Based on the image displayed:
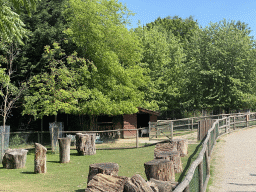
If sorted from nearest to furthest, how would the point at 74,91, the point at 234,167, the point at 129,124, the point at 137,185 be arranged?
the point at 137,185, the point at 234,167, the point at 74,91, the point at 129,124

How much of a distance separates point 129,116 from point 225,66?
12.6m

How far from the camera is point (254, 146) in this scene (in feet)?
51.5

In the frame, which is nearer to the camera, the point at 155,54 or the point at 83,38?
the point at 83,38

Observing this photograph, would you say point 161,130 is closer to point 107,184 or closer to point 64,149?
point 64,149

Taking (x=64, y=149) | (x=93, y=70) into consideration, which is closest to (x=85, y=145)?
(x=64, y=149)

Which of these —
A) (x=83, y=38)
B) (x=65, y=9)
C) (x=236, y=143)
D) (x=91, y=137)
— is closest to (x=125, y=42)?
(x=83, y=38)

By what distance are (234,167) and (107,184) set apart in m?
5.90

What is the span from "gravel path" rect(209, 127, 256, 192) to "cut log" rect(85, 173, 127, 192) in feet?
8.88

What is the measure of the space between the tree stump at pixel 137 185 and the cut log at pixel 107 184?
15.6 inches

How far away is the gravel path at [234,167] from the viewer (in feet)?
27.0

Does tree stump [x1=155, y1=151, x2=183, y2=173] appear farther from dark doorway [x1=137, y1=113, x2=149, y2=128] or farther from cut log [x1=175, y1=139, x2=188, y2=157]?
dark doorway [x1=137, y1=113, x2=149, y2=128]

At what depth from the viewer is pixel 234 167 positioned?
10.8 m

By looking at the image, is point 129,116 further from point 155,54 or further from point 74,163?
point 74,163

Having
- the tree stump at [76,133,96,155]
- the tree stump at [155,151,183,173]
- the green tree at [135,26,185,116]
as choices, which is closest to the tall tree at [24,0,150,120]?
the tree stump at [76,133,96,155]
